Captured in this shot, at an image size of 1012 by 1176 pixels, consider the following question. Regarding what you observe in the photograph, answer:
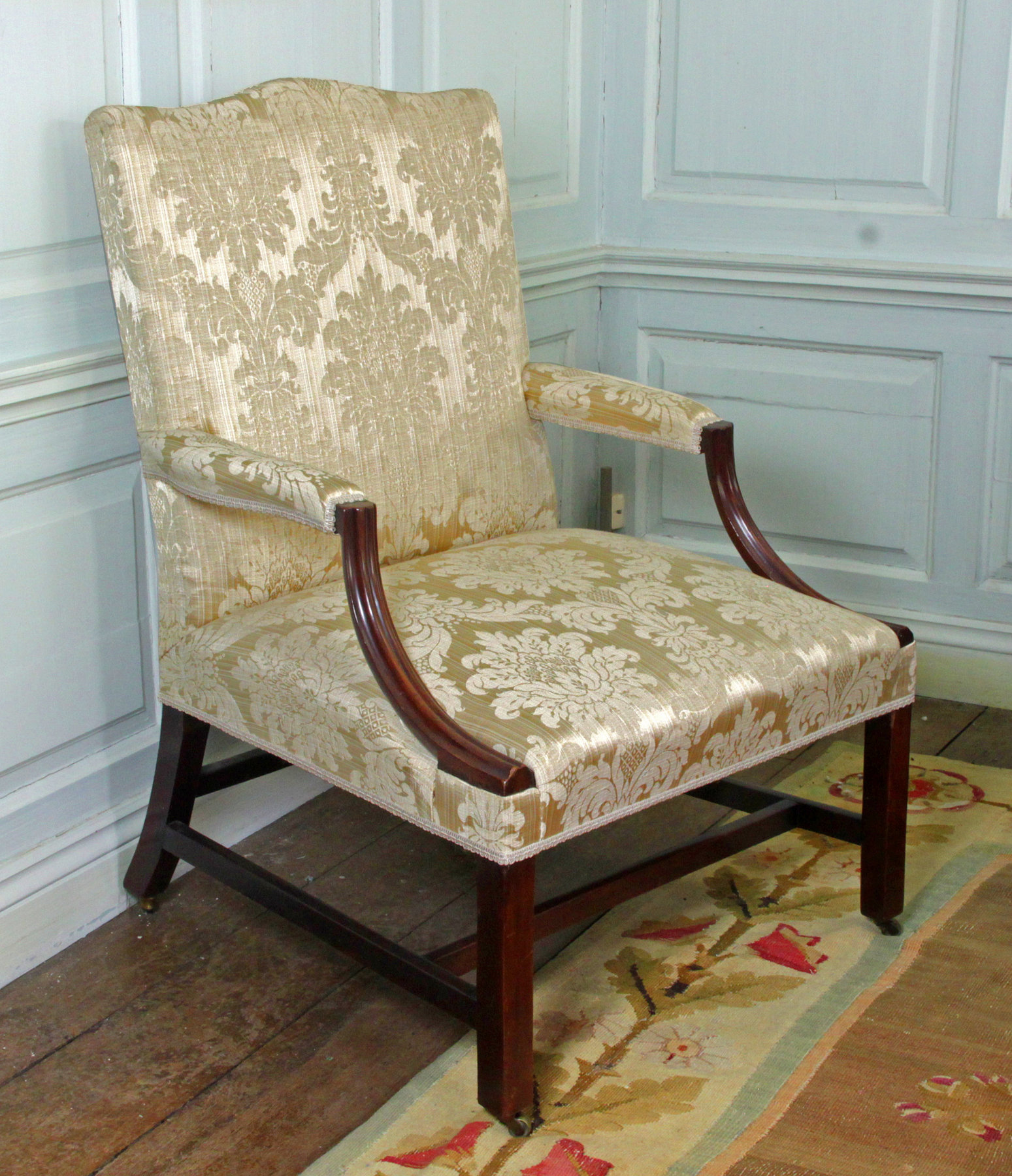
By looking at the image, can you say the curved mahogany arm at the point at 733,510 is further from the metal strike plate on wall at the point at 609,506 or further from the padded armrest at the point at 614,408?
Answer: the metal strike plate on wall at the point at 609,506

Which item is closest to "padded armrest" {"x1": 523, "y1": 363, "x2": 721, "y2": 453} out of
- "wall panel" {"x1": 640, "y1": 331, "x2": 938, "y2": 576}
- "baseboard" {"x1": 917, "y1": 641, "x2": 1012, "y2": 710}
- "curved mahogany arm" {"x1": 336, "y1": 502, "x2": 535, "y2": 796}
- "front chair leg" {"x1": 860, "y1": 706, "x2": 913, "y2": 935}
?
"front chair leg" {"x1": 860, "y1": 706, "x2": 913, "y2": 935}

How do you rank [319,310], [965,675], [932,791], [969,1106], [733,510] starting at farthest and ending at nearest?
[965,675] → [932,791] → [733,510] → [319,310] → [969,1106]

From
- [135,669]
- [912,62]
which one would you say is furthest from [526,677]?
[912,62]

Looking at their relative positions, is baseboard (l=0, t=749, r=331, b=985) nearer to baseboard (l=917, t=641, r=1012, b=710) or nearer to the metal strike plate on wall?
the metal strike plate on wall

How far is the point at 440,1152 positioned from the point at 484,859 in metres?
0.32

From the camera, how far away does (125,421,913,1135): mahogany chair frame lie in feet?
4.56

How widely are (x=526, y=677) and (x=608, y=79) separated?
170 centimetres

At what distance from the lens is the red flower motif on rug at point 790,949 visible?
69.5 inches

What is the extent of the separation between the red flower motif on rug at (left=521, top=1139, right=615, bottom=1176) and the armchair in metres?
0.06

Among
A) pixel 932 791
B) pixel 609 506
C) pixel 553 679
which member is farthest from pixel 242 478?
pixel 609 506

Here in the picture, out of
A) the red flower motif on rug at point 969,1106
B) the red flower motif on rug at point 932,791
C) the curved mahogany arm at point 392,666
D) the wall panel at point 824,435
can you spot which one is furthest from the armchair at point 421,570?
the wall panel at point 824,435

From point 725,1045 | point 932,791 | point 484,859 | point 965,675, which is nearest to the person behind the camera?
point 484,859

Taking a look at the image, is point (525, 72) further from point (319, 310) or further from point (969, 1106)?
point (969, 1106)

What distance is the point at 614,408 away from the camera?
6.21ft
